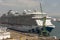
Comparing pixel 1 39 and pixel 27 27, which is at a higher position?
pixel 1 39

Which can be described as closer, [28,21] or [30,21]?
[30,21]

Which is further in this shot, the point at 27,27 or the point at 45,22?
the point at 27,27

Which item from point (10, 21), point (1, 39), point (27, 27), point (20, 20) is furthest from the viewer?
point (10, 21)

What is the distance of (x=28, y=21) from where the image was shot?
2980 inches

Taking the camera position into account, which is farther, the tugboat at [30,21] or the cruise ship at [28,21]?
the cruise ship at [28,21]

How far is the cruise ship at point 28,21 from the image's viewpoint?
229 feet

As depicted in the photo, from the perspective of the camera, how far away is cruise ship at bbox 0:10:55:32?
69806mm

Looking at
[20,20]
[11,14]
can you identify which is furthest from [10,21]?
[20,20]

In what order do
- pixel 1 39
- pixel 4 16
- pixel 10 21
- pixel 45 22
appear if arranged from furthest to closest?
1. pixel 4 16
2. pixel 10 21
3. pixel 45 22
4. pixel 1 39

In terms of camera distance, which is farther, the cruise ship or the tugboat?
the cruise ship

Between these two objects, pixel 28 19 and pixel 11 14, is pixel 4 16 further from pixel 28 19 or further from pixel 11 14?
pixel 28 19

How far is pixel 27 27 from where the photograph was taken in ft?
241

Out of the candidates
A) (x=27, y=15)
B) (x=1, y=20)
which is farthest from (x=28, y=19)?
(x=1, y=20)

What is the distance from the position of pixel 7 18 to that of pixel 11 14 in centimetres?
317
